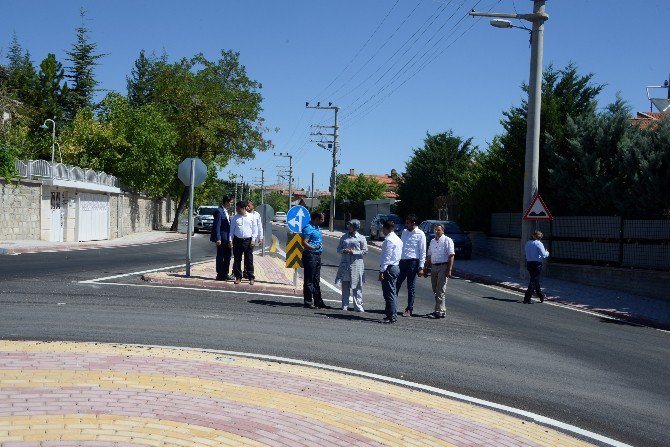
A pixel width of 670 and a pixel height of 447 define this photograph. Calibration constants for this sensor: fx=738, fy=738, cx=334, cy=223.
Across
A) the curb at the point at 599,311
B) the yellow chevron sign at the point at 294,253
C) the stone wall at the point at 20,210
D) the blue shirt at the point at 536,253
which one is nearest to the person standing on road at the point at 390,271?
the yellow chevron sign at the point at 294,253

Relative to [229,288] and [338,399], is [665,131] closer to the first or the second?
[229,288]

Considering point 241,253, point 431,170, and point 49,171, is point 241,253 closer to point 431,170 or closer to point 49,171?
point 49,171

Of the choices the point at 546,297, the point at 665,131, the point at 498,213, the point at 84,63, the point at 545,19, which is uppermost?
the point at 84,63

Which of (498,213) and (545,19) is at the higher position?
(545,19)

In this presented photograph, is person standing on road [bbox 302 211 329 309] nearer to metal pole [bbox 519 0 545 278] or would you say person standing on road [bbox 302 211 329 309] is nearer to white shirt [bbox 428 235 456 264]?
white shirt [bbox 428 235 456 264]

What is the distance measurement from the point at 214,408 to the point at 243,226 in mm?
9704

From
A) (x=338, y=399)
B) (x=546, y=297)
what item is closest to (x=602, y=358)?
(x=338, y=399)

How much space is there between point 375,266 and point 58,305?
1551cm

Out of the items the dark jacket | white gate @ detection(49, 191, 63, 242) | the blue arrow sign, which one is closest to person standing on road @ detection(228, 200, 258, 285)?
the dark jacket

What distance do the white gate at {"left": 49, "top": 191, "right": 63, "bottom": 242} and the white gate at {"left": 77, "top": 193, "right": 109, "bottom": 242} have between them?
1625mm

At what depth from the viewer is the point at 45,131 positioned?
7150 cm

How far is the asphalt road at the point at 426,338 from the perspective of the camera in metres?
7.61

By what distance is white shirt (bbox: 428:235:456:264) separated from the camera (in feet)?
44.2

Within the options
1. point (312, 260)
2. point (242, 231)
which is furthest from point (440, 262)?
point (242, 231)
